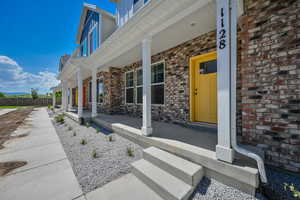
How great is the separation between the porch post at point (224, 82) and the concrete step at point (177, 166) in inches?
15.7

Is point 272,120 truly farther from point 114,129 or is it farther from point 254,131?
point 114,129

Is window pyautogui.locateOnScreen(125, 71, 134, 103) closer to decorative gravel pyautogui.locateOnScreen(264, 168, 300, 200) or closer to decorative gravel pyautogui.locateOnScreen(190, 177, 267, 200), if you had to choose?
decorative gravel pyautogui.locateOnScreen(190, 177, 267, 200)

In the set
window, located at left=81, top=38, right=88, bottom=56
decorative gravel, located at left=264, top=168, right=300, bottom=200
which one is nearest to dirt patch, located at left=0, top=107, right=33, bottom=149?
decorative gravel, located at left=264, top=168, right=300, bottom=200

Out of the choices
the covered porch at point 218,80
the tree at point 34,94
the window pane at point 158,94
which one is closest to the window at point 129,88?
the window pane at point 158,94

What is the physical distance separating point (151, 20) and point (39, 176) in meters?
3.60

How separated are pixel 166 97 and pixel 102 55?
291 cm

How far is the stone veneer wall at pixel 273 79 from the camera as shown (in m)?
1.84

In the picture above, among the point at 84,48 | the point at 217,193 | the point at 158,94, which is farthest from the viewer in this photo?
the point at 84,48

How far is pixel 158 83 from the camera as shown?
16.7 ft

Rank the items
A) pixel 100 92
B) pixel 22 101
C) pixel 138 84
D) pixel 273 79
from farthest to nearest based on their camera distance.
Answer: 1. pixel 22 101
2. pixel 100 92
3. pixel 138 84
4. pixel 273 79

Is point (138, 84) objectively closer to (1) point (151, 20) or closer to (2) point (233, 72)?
(1) point (151, 20)

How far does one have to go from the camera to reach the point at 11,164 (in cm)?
259

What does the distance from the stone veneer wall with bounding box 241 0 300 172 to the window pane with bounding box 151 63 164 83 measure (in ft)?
9.75

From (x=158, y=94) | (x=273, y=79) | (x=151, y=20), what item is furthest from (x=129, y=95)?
(x=273, y=79)
